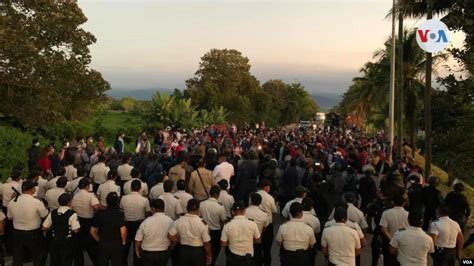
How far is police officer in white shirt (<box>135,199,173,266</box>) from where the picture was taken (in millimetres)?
6199

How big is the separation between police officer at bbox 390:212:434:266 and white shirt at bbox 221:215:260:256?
1996mm

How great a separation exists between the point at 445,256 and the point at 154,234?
433 centimetres

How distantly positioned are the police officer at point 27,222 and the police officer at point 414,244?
5.38m

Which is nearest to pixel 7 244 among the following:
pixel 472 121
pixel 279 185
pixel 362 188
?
pixel 279 185

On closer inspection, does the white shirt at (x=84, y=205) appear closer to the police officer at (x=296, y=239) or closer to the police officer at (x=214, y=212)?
the police officer at (x=214, y=212)

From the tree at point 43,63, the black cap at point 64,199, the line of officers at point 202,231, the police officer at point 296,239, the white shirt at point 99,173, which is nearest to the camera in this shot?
the line of officers at point 202,231

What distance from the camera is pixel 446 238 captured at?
21.4ft

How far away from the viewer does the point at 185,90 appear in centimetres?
4684

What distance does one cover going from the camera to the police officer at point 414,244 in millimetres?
5746

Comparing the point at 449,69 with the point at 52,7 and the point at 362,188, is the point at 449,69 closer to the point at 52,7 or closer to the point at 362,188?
A: the point at 362,188

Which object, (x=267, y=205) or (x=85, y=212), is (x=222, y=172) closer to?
(x=267, y=205)

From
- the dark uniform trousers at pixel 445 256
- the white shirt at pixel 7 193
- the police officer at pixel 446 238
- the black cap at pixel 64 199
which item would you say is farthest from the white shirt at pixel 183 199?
the dark uniform trousers at pixel 445 256

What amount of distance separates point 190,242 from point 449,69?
23.6 feet

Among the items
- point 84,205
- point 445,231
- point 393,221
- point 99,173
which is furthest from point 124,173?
point 445,231
